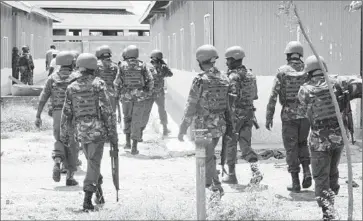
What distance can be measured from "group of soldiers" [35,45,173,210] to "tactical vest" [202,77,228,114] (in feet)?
3.68

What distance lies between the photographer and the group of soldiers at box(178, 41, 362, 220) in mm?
6840

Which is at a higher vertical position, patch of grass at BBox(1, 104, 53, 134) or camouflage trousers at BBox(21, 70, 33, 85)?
camouflage trousers at BBox(21, 70, 33, 85)

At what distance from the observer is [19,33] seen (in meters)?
27.8

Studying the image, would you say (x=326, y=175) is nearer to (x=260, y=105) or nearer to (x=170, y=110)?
(x=260, y=105)

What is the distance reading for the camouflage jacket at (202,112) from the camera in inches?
307

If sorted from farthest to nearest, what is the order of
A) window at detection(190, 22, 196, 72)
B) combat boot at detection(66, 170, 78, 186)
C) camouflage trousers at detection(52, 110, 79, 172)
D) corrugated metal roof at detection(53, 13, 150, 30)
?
1. corrugated metal roof at detection(53, 13, 150, 30)
2. window at detection(190, 22, 196, 72)
3. combat boot at detection(66, 170, 78, 186)
4. camouflage trousers at detection(52, 110, 79, 172)

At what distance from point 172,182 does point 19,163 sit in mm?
3166

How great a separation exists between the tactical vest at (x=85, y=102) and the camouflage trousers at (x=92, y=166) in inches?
14.2

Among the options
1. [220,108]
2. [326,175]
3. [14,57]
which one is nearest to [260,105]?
[220,108]

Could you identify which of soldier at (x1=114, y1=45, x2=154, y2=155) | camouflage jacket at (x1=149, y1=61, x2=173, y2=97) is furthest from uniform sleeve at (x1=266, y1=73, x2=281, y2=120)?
camouflage jacket at (x1=149, y1=61, x2=173, y2=97)

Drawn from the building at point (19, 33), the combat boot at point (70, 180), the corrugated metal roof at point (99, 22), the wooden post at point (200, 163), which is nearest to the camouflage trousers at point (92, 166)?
the combat boot at point (70, 180)

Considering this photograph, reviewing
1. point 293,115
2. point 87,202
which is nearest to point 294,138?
point 293,115

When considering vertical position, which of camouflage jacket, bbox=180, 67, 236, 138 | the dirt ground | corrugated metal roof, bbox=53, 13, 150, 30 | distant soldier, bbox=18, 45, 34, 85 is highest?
corrugated metal roof, bbox=53, 13, 150, 30

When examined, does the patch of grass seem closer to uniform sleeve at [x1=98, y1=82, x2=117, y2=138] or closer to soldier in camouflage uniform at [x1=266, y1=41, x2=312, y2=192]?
uniform sleeve at [x1=98, y1=82, x2=117, y2=138]
